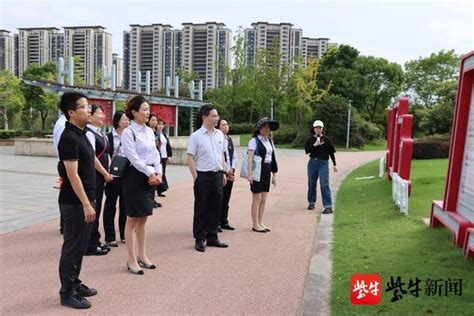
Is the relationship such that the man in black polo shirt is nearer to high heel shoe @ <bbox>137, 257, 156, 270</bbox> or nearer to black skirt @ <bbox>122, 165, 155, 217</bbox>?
black skirt @ <bbox>122, 165, 155, 217</bbox>

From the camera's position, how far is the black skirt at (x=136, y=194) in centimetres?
481

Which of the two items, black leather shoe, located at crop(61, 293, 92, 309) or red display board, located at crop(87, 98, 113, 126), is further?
red display board, located at crop(87, 98, 113, 126)

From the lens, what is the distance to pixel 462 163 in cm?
592

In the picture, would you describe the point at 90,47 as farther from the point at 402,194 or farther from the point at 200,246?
the point at 200,246

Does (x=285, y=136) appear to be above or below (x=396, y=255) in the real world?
below

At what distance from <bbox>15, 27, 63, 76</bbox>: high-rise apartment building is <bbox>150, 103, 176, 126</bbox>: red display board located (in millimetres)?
24763

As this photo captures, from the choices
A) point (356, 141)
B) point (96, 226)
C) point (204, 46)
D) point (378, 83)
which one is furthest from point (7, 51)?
point (96, 226)

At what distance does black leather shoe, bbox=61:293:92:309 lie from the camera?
391 cm

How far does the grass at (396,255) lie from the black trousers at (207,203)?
1.59 meters

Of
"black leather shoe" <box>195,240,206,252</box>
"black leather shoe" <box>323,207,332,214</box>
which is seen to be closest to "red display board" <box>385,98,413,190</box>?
"black leather shoe" <box>323,207,332,214</box>

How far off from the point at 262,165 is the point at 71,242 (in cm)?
358

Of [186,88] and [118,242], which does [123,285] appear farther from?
[186,88]

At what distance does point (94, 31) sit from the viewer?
4412 centimetres

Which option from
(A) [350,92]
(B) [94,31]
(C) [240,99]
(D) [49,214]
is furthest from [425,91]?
(D) [49,214]
